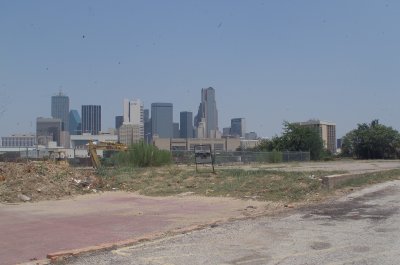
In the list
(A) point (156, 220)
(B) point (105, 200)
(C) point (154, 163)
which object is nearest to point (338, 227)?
(A) point (156, 220)

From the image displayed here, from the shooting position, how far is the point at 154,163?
38781 millimetres

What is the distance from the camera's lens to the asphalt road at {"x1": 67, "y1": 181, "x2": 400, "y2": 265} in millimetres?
8328

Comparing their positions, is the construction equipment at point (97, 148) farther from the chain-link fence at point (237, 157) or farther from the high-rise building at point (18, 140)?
the high-rise building at point (18, 140)

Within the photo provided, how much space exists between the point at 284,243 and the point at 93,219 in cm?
572

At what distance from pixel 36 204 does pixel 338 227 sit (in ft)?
33.8

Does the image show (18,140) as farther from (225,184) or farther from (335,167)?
(225,184)

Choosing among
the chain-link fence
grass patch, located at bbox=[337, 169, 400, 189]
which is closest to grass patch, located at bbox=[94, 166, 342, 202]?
grass patch, located at bbox=[337, 169, 400, 189]

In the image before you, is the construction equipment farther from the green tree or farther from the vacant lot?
the green tree

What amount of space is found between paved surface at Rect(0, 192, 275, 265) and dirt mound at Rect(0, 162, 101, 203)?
1.13 meters

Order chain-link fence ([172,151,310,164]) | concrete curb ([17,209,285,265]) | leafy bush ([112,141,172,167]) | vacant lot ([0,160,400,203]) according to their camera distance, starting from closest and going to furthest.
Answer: concrete curb ([17,209,285,265]) → vacant lot ([0,160,400,203]) → leafy bush ([112,141,172,167]) → chain-link fence ([172,151,310,164])

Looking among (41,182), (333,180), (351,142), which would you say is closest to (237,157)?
(333,180)

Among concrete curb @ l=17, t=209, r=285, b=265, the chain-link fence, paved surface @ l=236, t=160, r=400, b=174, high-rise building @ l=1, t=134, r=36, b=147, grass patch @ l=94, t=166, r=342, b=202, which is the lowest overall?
concrete curb @ l=17, t=209, r=285, b=265

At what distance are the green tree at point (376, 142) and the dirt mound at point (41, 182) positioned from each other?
2860 inches

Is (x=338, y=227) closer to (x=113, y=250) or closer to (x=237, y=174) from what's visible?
(x=113, y=250)
